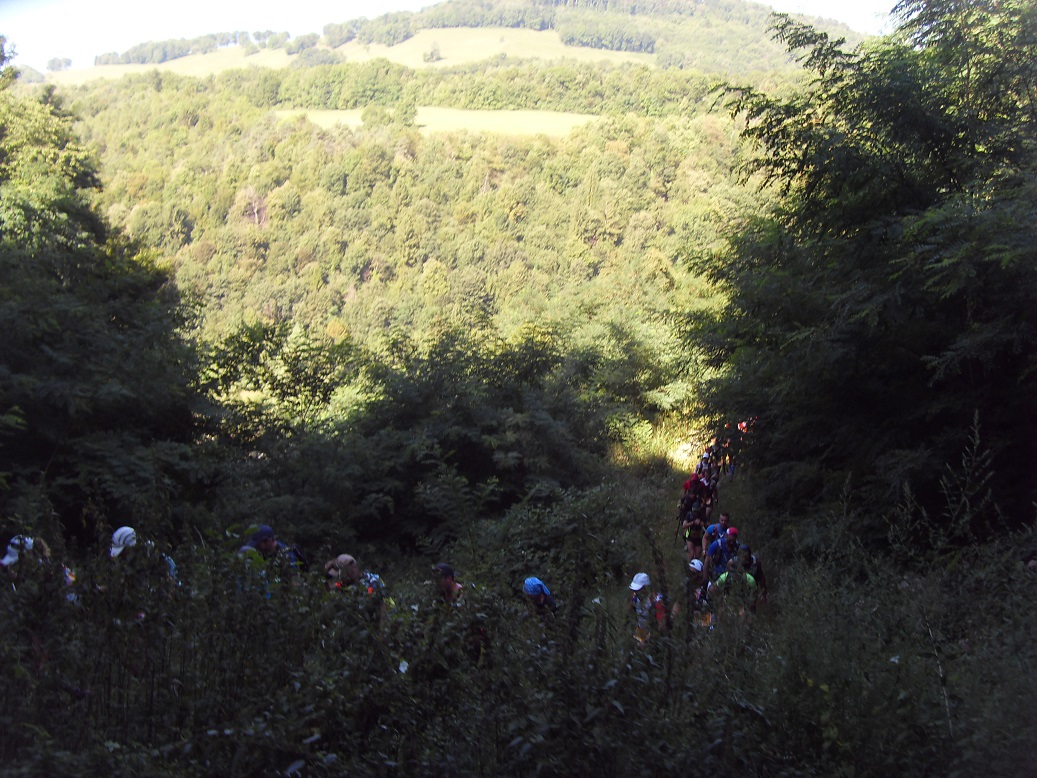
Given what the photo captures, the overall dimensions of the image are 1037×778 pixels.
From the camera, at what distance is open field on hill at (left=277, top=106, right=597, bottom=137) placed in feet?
390

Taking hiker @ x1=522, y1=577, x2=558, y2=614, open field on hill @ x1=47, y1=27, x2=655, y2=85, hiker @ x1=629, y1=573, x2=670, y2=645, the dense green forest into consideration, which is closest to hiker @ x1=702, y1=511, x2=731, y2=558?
the dense green forest

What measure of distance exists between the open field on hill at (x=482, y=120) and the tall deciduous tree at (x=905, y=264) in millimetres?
107201

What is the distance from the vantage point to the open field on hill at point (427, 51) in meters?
165

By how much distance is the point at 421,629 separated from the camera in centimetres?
357

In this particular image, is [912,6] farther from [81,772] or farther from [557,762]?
[81,772]

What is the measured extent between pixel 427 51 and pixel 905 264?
18118cm

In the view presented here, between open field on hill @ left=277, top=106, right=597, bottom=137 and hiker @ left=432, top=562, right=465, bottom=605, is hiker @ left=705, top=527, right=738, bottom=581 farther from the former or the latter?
open field on hill @ left=277, top=106, right=597, bottom=137

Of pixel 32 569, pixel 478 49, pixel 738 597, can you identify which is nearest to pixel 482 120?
pixel 478 49

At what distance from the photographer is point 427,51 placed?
175 m

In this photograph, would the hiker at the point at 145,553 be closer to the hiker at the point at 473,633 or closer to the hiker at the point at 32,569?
the hiker at the point at 32,569

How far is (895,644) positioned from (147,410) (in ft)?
46.4

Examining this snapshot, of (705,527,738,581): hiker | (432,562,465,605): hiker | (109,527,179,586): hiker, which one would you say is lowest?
(705,527,738,581): hiker

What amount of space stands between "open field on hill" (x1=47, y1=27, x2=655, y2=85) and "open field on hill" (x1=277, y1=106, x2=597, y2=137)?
2941cm

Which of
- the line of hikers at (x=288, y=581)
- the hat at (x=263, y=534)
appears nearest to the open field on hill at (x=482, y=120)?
the hat at (x=263, y=534)
